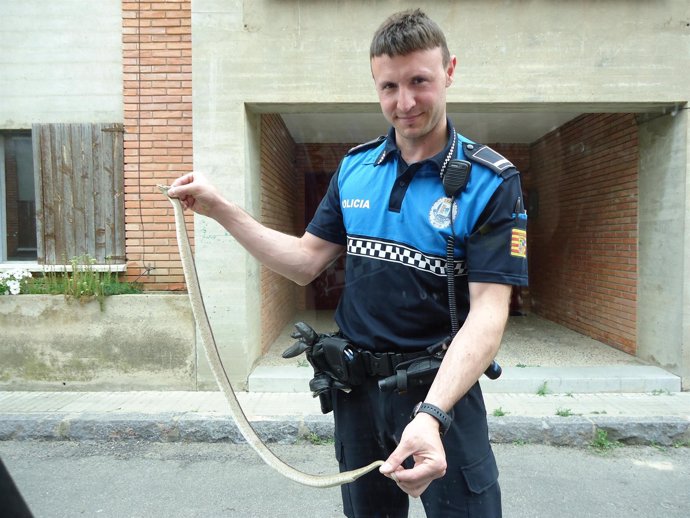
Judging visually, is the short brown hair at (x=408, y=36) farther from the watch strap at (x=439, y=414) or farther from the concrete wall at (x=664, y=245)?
the concrete wall at (x=664, y=245)

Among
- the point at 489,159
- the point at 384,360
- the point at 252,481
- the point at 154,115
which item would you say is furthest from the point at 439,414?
the point at 154,115

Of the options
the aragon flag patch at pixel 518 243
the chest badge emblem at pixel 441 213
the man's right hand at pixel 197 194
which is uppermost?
the man's right hand at pixel 197 194

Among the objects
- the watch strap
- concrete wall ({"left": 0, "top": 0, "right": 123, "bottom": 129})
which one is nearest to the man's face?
the watch strap

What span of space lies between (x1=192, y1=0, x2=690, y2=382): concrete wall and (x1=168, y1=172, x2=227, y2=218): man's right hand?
3583 millimetres

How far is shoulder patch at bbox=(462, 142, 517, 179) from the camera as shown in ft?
5.15

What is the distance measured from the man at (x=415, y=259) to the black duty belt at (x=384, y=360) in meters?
0.01

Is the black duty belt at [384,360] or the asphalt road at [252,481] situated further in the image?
the asphalt road at [252,481]

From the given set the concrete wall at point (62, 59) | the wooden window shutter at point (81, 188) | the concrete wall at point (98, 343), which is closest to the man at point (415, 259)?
the concrete wall at point (98, 343)

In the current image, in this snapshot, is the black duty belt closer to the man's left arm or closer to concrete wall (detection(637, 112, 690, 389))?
the man's left arm

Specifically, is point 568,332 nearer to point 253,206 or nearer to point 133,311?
point 253,206

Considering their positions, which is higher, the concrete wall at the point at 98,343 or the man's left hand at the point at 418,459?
the man's left hand at the point at 418,459

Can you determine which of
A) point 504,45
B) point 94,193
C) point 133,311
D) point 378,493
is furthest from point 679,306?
point 94,193

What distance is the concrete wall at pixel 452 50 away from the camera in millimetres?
5285

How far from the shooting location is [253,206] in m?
5.68
